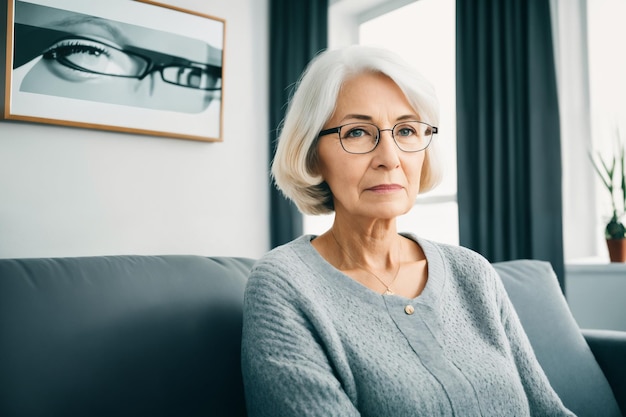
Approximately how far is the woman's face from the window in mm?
1566

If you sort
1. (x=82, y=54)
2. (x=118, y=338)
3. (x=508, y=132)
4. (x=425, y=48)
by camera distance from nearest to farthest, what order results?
(x=118, y=338), (x=508, y=132), (x=82, y=54), (x=425, y=48)

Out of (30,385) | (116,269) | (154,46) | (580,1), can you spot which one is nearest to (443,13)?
(580,1)

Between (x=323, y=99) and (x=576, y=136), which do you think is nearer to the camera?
(x=323, y=99)

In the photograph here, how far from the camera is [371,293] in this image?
1.03 meters

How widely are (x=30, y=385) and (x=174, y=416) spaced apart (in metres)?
0.26

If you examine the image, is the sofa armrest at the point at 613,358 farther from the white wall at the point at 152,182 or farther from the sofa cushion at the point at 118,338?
the white wall at the point at 152,182

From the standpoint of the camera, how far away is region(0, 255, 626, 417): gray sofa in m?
0.94

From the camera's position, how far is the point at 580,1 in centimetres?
230

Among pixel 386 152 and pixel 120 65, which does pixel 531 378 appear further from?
pixel 120 65

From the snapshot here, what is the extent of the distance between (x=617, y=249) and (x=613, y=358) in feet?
2.08

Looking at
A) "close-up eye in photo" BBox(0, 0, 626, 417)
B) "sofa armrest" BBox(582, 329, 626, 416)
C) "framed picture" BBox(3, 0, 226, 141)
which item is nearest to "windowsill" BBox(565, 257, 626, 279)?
"close-up eye in photo" BBox(0, 0, 626, 417)

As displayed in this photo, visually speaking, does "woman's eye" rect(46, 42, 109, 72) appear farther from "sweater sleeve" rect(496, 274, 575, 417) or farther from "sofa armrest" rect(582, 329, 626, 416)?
"sofa armrest" rect(582, 329, 626, 416)

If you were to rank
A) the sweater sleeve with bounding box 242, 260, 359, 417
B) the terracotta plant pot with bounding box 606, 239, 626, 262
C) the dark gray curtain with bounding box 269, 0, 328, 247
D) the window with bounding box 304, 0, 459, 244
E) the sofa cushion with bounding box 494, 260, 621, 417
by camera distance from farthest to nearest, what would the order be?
the dark gray curtain with bounding box 269, 0, 328, 247 → the window with bounding box 304, 0, 459, 244 → the terracotta plant pot with bounding box 606, 239, 626, 262 → the sofa cushion with bounding box 494, 260, 621, 417 → the sweater sleeve with bounding box 242, 260, 359, 417

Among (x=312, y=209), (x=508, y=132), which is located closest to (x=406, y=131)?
(x=312, y=209)
